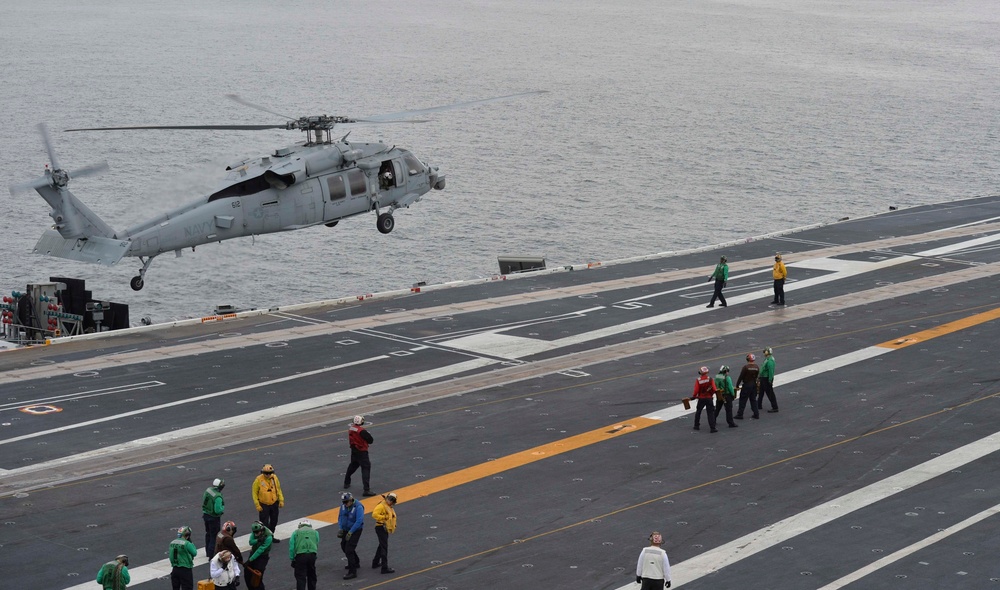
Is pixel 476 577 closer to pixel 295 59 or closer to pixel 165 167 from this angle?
pixel 165 167

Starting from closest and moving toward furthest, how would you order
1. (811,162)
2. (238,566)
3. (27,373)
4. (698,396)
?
(238,566)
(698,396)
(27,373)
(811,162)

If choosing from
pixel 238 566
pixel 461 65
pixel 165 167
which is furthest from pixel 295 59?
pixel 238 566

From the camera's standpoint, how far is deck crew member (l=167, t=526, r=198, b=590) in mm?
18078

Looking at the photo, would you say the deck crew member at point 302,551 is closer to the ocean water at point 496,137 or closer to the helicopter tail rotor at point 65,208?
the helicopter tail rotor at point 65,208

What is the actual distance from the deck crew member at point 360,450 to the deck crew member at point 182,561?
17.4 feet

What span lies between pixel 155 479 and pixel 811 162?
290 ft

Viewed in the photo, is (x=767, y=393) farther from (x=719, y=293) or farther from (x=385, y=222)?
(x=385, y=222)

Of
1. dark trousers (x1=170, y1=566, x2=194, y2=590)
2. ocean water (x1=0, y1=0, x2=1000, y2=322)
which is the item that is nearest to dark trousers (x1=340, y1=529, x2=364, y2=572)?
dark trousers (x1=170, y1=566, x2=194, y2=590)

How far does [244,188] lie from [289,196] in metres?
1.48

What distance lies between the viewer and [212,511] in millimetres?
20250

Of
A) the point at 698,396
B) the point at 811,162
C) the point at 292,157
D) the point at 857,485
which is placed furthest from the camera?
the point at 811,162

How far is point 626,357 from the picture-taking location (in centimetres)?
3588

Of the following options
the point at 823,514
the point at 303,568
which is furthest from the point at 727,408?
the point at 303,568

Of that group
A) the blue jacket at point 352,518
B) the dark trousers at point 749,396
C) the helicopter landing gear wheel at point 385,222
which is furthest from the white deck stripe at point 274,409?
the blue jacket at point 352,518
